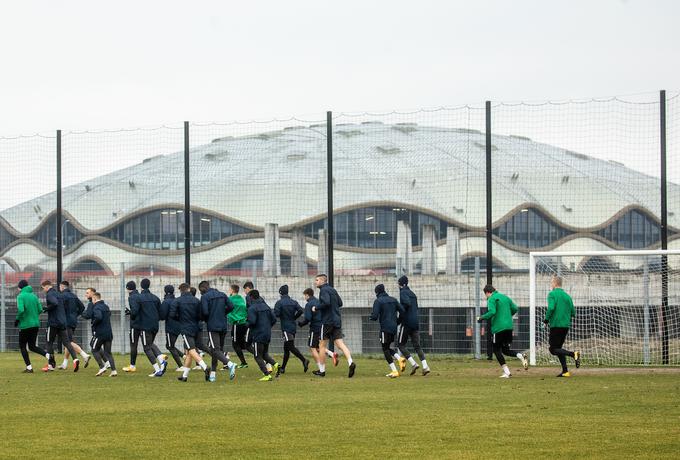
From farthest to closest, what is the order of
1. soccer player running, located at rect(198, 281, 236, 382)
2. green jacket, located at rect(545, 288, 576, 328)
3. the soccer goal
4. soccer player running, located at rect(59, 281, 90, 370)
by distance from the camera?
the soccer goal, soccer player running, located at rect(59, 281, 90, 370), soccer player running, located at rect(198, 281, 236, 382), green jacket, located at rect(545, 288, 576, 328)

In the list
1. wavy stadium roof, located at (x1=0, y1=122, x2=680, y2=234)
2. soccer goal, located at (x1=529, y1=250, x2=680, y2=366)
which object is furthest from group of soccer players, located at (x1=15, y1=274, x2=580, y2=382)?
wavy stadium roof, located at (x1=0, y1=122, x2=680, y2=234)

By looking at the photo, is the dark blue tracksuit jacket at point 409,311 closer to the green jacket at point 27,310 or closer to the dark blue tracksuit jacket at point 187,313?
the dark blue tracksuit jacket at point 187,313

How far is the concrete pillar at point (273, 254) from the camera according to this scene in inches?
1286

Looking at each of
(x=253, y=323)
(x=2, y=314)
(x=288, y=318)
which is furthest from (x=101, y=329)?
(x=2, y=314)

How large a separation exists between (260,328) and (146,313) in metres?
2.27

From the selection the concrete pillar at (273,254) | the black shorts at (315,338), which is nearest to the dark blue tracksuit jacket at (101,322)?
the black shorts at (315,338)

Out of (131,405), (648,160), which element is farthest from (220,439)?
(648,160)

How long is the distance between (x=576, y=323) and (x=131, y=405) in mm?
12853

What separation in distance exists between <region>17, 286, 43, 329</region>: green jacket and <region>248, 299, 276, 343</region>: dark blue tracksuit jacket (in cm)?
426

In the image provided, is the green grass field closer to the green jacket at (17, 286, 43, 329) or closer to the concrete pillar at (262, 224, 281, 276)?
the green jacket at (17, 286, 43, 329)

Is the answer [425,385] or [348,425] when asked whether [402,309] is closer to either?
[425,385]

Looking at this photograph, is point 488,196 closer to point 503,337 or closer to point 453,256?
point 503,337

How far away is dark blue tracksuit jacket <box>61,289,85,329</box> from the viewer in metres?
22.1

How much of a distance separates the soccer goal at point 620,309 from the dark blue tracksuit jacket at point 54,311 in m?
8.88
